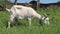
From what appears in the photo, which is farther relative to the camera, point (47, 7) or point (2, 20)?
point (47, 7)

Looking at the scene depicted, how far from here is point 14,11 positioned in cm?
1059

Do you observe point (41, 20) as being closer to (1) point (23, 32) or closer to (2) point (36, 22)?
(2) point (36, 22)

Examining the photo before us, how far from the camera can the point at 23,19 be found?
36.2 ft

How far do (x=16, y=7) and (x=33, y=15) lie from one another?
0.88 meters

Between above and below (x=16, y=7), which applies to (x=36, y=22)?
below

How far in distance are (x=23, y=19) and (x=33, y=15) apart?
672 mm

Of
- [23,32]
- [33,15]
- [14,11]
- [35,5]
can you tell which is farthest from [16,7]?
[35,5]

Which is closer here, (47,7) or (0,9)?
(0,9)

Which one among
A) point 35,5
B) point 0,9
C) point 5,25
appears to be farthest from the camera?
point 35,5

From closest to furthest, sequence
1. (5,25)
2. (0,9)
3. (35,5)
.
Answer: (5,25) < (0,9) < (35,5)

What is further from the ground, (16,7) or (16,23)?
(16,7)

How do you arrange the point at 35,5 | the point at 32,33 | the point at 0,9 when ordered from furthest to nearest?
1. the point at 35,5
2. the point at 0,9
3. the point at 32,33

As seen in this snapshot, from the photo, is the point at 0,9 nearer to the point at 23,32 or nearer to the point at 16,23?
the point at 16,23

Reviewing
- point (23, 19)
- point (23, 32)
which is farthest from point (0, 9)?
point (23, 32)
